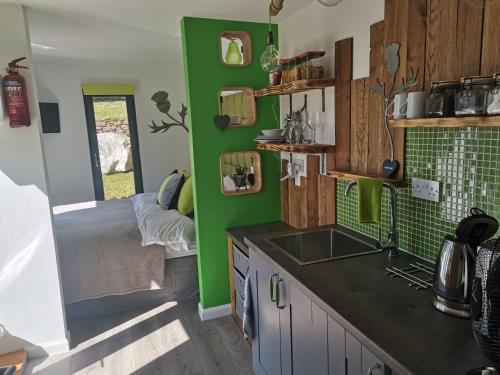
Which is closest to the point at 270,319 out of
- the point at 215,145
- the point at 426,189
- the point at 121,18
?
the point at 426,189

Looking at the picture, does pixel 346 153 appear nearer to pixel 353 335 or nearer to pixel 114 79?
pixel 353 335

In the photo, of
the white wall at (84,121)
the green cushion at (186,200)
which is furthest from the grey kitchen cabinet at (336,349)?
the white wall at (84,121)

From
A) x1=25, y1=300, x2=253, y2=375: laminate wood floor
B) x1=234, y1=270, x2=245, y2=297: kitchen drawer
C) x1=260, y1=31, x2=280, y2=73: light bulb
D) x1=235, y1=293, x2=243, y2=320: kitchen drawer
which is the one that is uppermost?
x1=260, y1=31, x2=280, y2=73: light bulb

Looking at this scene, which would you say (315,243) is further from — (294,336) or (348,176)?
(294,336)

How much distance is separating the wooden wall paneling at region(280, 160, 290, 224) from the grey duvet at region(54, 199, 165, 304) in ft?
3.53

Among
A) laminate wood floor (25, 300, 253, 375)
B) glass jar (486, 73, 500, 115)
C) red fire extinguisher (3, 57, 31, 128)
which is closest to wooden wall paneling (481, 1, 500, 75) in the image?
glass jar (486, 73, 500, 115)

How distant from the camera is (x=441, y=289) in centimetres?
123

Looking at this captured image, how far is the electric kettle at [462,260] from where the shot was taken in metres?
1.18

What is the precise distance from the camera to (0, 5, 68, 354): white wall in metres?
2.30

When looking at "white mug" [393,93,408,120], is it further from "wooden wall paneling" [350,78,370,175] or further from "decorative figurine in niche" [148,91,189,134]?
"decorative figurine in niche" [148,91,189,134]

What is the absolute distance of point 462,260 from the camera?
1.19 meters

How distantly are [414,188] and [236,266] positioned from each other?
1.44 metres

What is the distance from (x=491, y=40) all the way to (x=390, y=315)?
103 centimetres

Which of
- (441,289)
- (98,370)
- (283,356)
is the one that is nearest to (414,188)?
(441,289)
